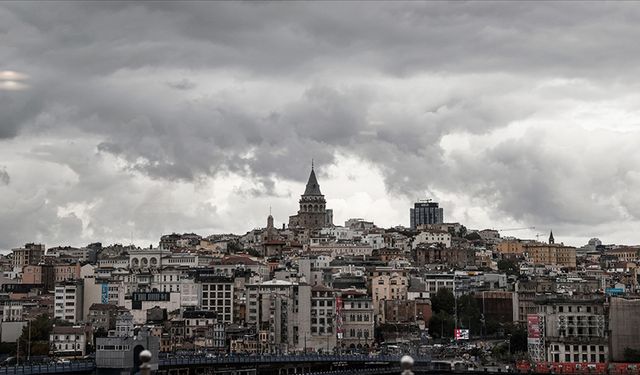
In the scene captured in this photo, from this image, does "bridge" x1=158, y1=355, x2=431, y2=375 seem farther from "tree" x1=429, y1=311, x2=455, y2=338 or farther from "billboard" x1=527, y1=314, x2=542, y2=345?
"tree" x1=429, y1=311, x2=455, y2=338

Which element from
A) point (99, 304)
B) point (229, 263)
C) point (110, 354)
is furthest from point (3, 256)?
point (110, 354)

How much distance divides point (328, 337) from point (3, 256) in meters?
69.2

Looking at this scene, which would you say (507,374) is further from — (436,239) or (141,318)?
(436,239)

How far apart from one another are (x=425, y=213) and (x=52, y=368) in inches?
5502

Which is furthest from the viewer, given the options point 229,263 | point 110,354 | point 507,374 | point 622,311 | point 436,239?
point 436,239

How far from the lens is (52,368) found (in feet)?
175

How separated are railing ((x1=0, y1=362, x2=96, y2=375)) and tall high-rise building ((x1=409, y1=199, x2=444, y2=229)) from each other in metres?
134

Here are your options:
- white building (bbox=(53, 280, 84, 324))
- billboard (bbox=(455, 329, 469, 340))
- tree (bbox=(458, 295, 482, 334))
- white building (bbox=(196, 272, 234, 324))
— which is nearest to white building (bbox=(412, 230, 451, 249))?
tree (bbox=(458, 295, 482, 334))

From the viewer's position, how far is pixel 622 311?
213 ft

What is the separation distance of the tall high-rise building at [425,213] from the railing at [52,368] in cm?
13449

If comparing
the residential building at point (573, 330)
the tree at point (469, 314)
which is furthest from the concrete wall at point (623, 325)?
the tree at point (469, 314)

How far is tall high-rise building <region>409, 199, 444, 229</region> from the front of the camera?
617 ft

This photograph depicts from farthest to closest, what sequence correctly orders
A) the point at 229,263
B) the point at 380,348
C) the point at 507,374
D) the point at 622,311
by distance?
the point at 229,263, the point at 380,348, the point at 622,311, the point at 507,374

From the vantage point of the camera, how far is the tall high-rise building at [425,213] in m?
188
